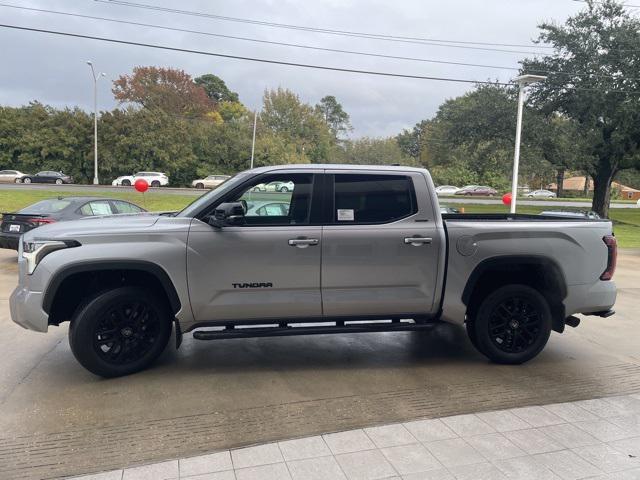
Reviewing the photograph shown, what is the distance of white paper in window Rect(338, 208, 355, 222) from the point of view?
4.68 meters

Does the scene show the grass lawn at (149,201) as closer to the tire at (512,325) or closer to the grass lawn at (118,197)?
the grass lawn at (118,197)

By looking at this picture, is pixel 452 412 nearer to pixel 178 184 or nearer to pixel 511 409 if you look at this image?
pixel 511 409

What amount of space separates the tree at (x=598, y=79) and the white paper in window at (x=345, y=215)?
25562 millimetres

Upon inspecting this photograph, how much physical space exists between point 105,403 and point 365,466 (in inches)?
85.2

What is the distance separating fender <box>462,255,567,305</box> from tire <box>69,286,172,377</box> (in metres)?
2.83

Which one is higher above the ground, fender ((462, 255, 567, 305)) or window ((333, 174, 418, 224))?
window ((333, 174, 418, 224))

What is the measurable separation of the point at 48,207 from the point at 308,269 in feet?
27.3

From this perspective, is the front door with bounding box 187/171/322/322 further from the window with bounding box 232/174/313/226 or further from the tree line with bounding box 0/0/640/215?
the tree line with bounding box 0/0/640/215

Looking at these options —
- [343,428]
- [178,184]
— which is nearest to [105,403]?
[343,428]

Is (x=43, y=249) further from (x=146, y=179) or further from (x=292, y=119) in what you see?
(x=292, y=119)

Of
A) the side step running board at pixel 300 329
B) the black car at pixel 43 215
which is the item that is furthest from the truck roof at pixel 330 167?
the black car at pixel 43 215

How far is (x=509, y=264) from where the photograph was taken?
16.0 feet

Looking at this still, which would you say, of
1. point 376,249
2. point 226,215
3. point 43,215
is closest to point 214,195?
point 226,215

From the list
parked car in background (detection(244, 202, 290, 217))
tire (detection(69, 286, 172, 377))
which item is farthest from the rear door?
tire (detection(69, 286, 172, 377))
